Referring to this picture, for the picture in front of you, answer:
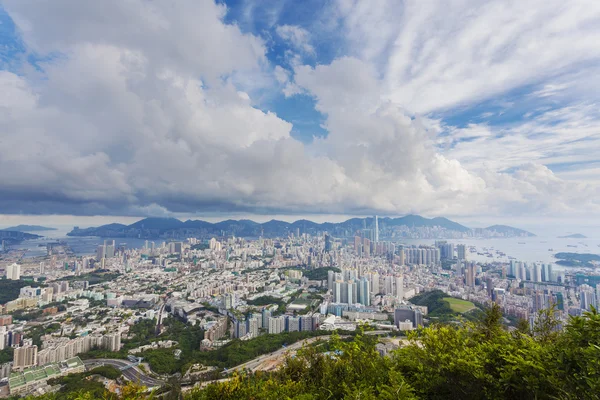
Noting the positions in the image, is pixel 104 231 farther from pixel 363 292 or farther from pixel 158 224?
pixel 363 292

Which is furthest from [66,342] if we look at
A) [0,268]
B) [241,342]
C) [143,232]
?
[143,232]

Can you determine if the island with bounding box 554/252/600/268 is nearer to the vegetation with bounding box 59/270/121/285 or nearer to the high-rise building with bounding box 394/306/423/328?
the high-rise building with bounding box 394/306/423/328

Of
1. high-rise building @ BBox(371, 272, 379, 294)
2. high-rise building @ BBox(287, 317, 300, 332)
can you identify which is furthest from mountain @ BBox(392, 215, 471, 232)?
high-rise building @ BBox(287, 317, 300, 332)

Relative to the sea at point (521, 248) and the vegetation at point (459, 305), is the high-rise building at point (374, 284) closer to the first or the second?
the vegetation at point (459, 305)

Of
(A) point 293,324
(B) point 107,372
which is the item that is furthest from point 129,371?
(A) point 293,324

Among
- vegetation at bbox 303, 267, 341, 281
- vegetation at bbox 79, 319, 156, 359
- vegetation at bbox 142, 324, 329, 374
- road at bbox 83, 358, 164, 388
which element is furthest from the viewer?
vegetation at bbox 303, 267, 341, 281

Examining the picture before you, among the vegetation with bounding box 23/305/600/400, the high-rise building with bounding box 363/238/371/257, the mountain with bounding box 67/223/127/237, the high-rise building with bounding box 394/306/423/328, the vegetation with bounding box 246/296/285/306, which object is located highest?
the vegetation with bounding box 23/305/600/400
